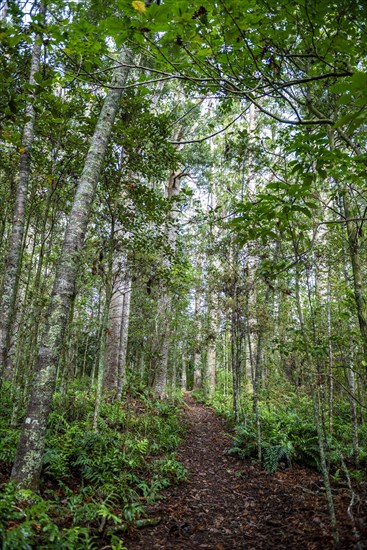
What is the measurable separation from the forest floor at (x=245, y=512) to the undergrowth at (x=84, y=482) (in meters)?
0.34

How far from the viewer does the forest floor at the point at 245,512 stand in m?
3.48

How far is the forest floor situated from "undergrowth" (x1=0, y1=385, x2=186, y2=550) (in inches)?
13.2

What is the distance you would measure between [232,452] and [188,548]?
14.2ft

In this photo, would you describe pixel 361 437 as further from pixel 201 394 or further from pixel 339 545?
pixel 201 394

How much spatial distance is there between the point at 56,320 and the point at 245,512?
3.86 metres

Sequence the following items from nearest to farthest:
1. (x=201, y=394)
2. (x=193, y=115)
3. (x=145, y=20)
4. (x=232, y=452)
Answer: (x=145, y=20)
(x=232, y=452)
(x=193, y=115)
(x=201, y=394)

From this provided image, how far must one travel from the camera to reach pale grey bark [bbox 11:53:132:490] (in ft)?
12.0

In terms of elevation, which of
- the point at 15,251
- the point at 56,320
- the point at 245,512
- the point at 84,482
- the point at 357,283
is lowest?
the point at 245,512

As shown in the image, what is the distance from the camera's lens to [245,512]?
4.66 m

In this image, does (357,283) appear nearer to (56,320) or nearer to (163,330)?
(56,320)

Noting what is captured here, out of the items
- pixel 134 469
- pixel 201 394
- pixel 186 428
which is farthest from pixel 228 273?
pixel 201 394

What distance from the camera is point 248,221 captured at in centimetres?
322

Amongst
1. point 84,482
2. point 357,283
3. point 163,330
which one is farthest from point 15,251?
point 163,330

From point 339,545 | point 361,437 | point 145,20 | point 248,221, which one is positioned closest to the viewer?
point 145,20
